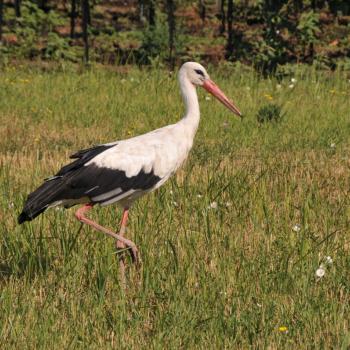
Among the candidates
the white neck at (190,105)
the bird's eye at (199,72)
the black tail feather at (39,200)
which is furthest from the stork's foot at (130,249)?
the bird's eye at (199,72)

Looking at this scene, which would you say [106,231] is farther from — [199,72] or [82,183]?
[199,72]

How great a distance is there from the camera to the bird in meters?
5.57

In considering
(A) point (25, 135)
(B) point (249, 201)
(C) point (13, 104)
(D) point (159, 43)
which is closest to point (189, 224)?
(B) point (249, 201)

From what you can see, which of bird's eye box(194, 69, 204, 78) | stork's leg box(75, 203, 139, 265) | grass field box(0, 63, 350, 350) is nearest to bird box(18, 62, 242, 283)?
stork's leg box(75, 203, 139, 265)

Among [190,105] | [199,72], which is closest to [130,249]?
[190,105]

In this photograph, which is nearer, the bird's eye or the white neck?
the white neck

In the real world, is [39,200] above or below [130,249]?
above

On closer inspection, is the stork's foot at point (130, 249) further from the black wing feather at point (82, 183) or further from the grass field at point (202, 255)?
the black wing feather at point (82, 183)

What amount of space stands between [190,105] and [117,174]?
85 centimetres

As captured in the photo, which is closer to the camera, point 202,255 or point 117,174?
point 117,174

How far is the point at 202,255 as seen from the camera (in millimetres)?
6016

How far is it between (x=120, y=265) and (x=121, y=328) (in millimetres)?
1138

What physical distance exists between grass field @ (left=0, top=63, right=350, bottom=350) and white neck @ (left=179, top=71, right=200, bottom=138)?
689 mm

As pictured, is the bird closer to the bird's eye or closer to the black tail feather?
the black tail feather
